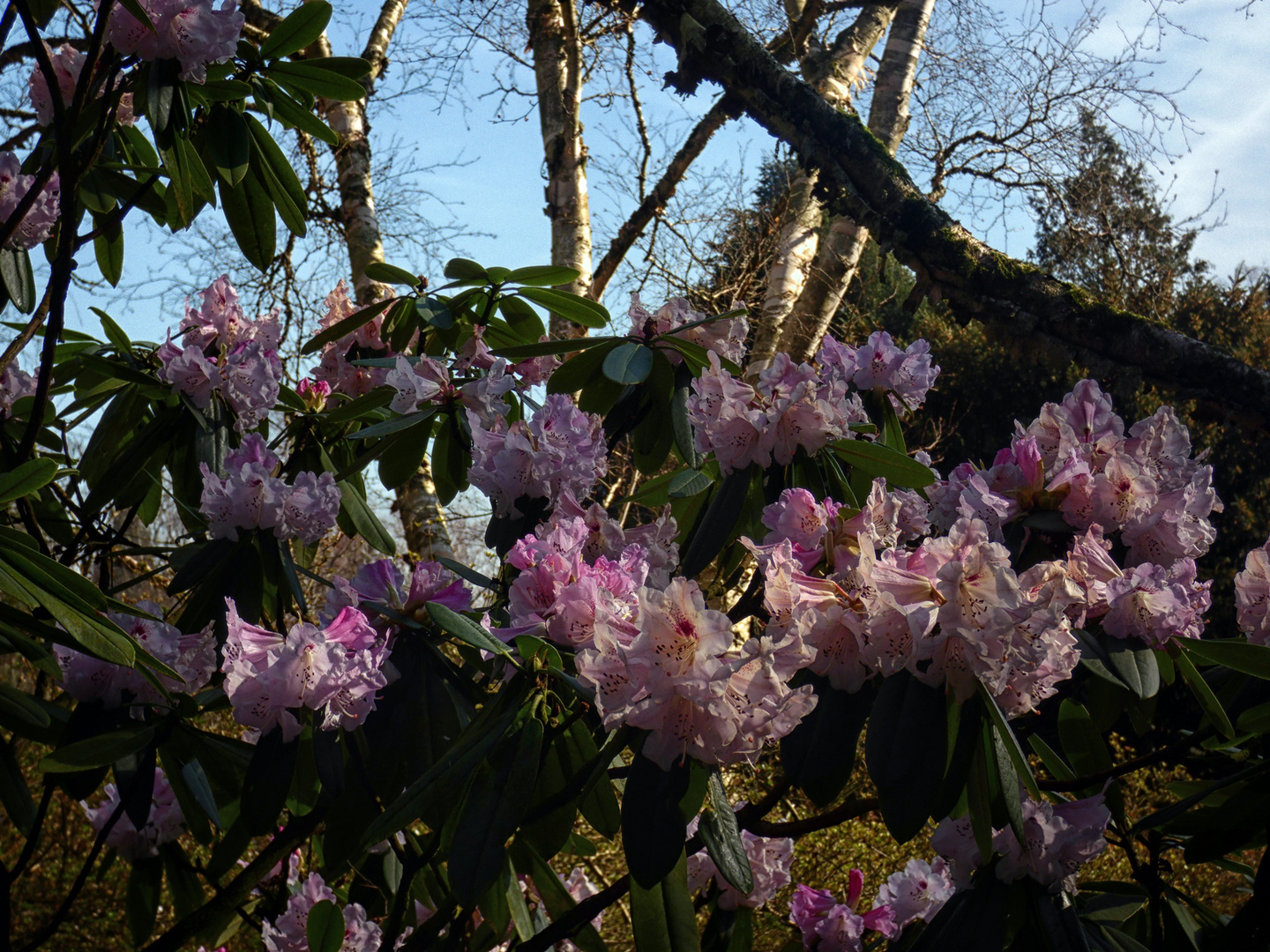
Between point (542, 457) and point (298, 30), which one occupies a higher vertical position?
point (298, 30)

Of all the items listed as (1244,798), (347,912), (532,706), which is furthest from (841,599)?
(347,912)

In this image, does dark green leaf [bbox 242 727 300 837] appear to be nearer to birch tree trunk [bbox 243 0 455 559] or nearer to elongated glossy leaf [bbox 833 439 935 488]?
elongated glossy leaf [bbox 833 439 935 488]

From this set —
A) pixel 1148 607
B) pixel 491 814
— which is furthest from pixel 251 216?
pixel 1148 607

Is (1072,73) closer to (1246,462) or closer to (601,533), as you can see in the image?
(1246,462)

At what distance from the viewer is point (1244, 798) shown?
90 cm

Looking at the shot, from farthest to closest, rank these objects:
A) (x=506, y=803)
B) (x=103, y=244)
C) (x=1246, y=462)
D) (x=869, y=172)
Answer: (x=1246, y=462) < (x=869, y=172) < (x=103, y=244) < (x=506, y=803)

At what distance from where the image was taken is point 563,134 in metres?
3.64

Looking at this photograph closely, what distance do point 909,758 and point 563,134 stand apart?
3381 millimetres

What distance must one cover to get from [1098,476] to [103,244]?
1.62 m

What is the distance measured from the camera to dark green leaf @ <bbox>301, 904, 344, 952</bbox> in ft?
3.95

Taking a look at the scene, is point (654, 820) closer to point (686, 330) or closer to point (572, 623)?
point (572, 623)

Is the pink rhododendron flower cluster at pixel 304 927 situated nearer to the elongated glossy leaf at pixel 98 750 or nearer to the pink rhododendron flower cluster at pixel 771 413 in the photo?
the elongated glossy leaf at pixel 98 750

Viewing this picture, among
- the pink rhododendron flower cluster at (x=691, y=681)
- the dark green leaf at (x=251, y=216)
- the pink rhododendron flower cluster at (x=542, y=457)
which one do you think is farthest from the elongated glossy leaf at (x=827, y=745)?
the dark green leaf at (x=251, y=216)

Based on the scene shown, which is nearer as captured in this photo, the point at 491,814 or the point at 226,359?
the point at 491,814
